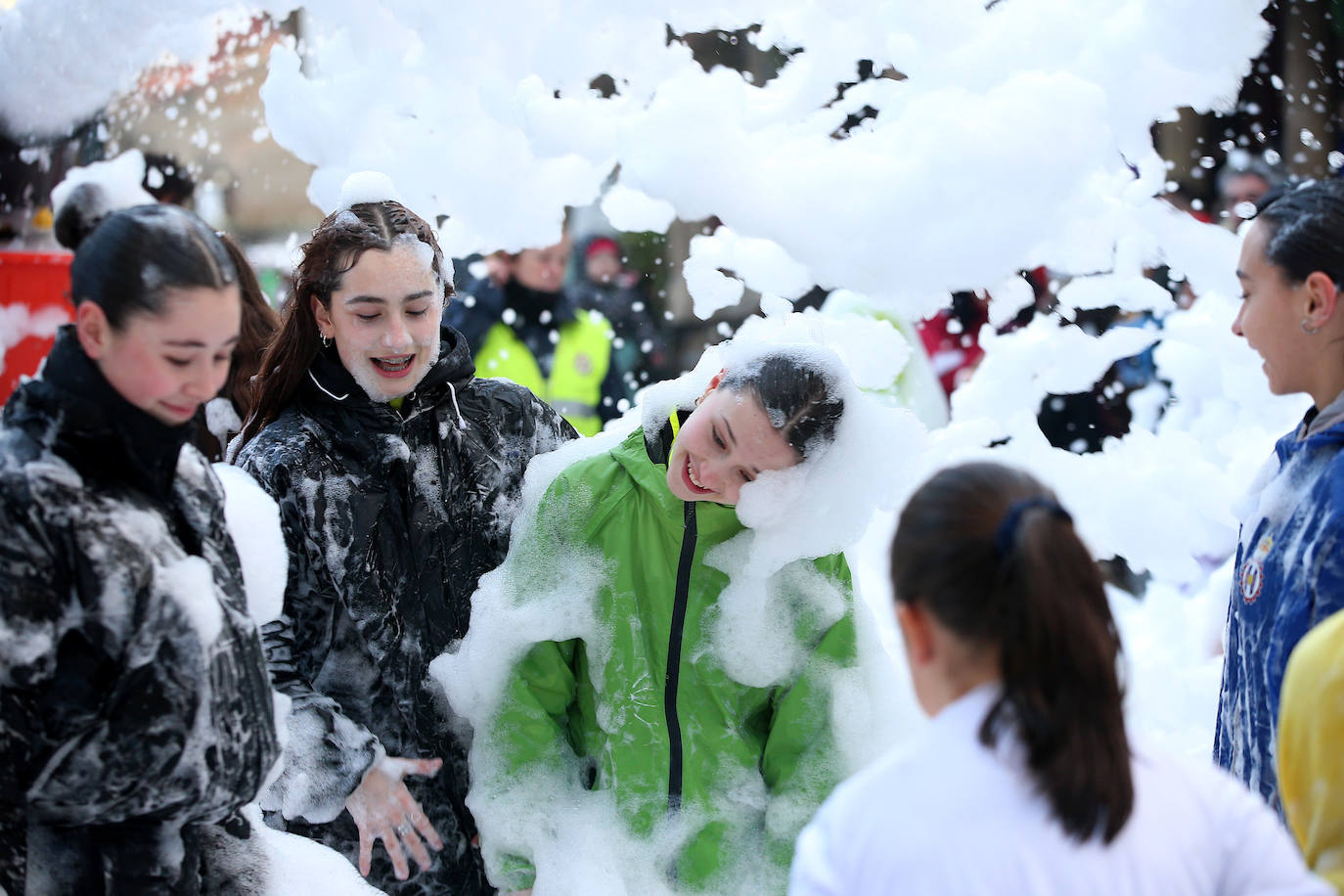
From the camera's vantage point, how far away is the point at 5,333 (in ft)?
12.0

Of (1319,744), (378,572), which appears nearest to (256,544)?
(378,572)

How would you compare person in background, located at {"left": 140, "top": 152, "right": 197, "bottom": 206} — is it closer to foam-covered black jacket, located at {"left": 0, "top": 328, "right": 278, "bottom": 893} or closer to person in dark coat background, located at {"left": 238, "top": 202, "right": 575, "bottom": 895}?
person in dark coat background, located at {"left": 238, "top": 202, "right": 575, "bottom": 895}

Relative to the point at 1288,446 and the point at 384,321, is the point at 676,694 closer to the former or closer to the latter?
the point at 384,321

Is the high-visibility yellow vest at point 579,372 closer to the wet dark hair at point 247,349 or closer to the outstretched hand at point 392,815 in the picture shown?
the wet dark hair at point 247,349

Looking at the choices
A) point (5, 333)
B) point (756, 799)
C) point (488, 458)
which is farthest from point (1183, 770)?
point (5, 333)

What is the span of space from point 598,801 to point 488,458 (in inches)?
26.4

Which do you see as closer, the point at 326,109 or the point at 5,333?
the point at 326,109

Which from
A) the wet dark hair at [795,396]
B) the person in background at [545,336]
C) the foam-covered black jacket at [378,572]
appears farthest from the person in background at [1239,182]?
the foam-covered black jacket at [378,572]

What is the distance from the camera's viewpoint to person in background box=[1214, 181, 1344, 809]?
5.64ft

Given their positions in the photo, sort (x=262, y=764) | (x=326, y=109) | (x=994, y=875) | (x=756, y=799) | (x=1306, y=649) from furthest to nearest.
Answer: (x=326, y=109), (x=756, y=799), (x=262, y=764), (x=1306, y=649), (x=994, y=875)

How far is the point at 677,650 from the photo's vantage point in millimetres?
2033

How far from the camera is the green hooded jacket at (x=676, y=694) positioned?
201cm

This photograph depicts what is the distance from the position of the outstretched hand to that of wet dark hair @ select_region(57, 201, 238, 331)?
3.20 feet

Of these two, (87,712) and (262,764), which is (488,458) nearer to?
(262,764)
